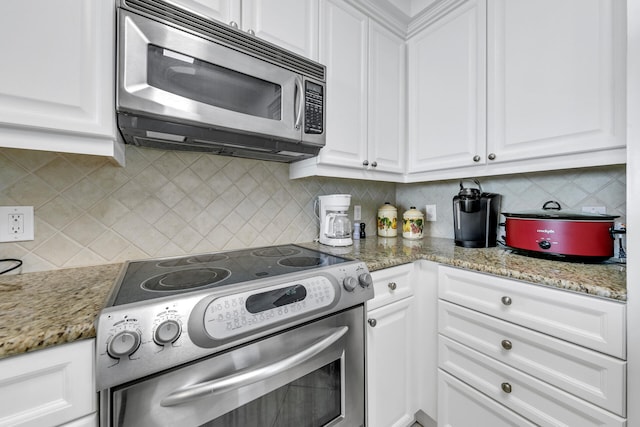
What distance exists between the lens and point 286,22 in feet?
3.88

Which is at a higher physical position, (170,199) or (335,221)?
(170,199)

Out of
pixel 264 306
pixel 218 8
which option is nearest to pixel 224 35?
pixel 218 8

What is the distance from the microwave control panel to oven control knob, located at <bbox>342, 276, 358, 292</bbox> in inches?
26.7

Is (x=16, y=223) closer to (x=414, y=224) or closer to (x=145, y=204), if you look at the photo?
(x=145, y=204)

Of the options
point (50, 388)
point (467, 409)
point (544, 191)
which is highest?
point (544, 191)

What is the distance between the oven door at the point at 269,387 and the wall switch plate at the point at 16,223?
0.77 metres

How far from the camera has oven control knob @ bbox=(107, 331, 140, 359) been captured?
1.77ft

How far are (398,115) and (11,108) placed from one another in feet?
5.54

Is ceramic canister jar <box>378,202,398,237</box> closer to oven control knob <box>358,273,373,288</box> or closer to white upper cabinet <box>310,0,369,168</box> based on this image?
white upper cabinet <box>310,0,369,168</box>

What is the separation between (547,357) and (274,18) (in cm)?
169

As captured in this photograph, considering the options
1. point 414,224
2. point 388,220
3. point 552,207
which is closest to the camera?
point 552,207

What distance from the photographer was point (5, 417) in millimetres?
492

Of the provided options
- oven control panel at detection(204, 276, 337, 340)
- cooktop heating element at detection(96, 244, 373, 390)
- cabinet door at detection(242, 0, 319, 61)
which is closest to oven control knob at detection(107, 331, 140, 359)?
cooktop heating element at detection(96, 244, 373, 390)

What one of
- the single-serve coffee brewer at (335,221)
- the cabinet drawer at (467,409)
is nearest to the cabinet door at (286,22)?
the single-serve coffee brewer at (335,221)
